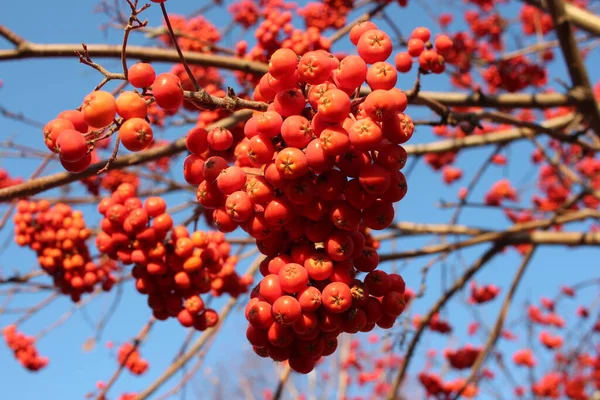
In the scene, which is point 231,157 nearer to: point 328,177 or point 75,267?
point 75,267

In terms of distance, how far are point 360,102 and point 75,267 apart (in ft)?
6.60

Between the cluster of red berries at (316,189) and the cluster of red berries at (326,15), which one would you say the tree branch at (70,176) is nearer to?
the cluster of red berries at (316,189)

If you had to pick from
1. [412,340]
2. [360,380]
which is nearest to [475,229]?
[412,340]

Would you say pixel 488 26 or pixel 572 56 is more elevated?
pixel 488 26

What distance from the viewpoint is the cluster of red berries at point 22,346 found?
4.50 metres

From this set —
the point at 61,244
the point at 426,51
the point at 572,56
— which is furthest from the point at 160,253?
the point at 572,56

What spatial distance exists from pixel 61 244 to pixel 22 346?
2.33 metres

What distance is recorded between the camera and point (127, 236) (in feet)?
7.48

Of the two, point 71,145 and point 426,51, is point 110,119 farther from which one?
point 426,51

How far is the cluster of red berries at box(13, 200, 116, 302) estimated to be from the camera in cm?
278

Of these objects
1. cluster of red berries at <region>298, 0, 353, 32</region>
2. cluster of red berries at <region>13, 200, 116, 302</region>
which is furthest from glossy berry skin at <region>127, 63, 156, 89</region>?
cluster of red berries at <region>298, 0, 353, 32</region>

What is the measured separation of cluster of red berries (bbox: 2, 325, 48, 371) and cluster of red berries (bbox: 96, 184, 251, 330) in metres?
2.83

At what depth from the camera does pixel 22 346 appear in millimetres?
4520

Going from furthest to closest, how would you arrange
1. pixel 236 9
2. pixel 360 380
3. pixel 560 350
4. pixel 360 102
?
pixel 360 380
pixel 560 350
pixel 236 9
pixel 360 102
